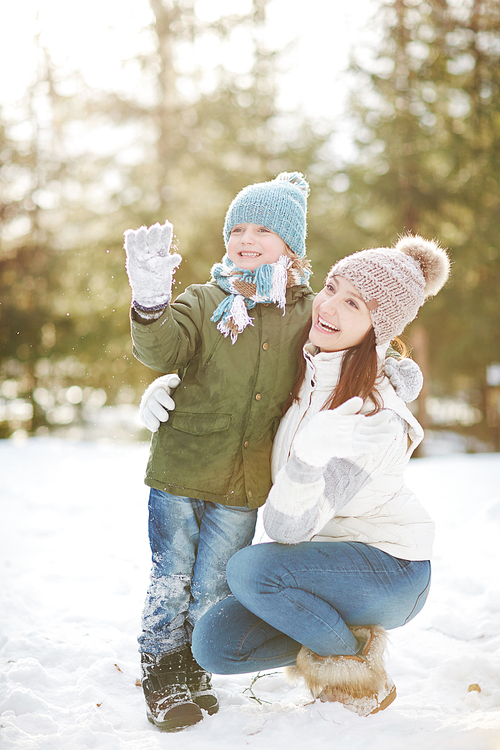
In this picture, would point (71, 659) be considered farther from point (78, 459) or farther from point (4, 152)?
point (4, 152)

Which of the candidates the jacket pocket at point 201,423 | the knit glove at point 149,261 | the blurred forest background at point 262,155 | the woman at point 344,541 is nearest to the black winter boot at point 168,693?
the woman at point 344,541

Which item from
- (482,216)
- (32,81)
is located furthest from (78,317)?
(482,216)

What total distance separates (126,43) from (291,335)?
851 centimetres

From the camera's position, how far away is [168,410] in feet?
6.93

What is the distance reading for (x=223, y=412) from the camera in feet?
6.70

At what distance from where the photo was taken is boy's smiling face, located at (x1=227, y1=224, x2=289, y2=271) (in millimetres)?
2107

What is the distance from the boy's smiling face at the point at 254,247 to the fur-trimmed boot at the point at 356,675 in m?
1.24

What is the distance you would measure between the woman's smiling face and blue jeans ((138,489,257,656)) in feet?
2.13

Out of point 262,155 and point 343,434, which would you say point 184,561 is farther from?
point 262,155

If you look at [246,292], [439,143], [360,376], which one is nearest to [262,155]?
[439,143]

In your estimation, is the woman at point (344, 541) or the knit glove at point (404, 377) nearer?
the woman at point (344, 541)

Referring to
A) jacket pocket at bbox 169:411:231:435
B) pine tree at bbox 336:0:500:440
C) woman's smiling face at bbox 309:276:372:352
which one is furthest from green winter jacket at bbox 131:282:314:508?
pine tree at bbox 336:0:500:440

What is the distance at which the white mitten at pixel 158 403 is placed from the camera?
2.05 m

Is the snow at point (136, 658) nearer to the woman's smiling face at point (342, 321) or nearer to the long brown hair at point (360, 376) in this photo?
the long brown hair at point (360, 376)
